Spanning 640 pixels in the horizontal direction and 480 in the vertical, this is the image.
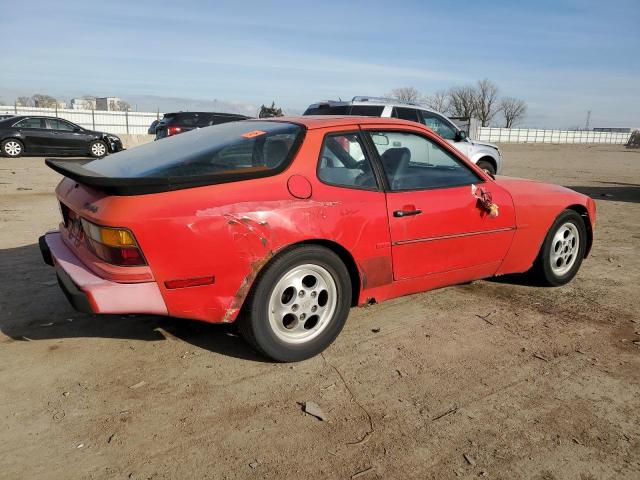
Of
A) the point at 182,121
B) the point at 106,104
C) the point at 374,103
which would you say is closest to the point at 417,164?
the point at 374,103

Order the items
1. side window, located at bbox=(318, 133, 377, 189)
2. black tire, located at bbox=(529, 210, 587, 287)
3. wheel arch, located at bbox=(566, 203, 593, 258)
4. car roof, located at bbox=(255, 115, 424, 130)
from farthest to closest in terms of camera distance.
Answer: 1. wheel arch, located at bbox=(566, 203, 593, 258)
2. black tire, located at bbox=(529, 210, 587, 287)
3. car roof, located at bbox=(255, 115, 424, 130)
4. side window, located at bbox=(318, 133, 377, 189)

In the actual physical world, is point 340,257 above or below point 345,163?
below

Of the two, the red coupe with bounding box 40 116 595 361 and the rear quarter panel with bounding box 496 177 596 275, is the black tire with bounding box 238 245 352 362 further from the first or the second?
the rear quarter panel with bounding box 496 177 596 275

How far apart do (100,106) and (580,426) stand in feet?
171

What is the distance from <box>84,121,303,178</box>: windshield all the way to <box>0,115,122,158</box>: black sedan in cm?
1527

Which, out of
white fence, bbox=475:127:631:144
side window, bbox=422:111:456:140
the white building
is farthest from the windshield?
white fence, bbox=475:127:631:144

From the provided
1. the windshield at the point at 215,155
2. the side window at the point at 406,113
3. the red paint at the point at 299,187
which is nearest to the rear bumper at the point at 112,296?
the windshield at the point at 215,155

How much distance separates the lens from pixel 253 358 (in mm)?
3275

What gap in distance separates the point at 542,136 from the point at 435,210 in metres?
66.8

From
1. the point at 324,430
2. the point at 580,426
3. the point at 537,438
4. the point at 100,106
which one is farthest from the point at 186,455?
the point at 100,106

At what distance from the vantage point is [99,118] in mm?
34625

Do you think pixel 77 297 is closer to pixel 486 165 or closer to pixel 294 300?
pixel 294 300

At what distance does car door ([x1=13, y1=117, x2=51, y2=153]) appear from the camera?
16.7 meters

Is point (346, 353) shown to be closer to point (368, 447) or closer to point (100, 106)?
point (368, 447)
